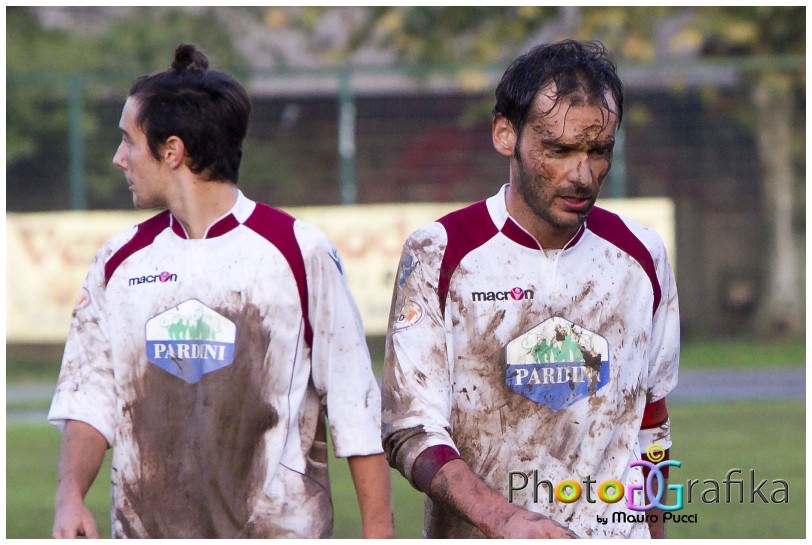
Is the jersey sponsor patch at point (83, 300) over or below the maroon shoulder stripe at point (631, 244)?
below

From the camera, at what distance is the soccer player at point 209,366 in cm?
428

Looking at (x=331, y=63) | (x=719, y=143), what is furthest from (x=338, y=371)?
(x=331, y=63)

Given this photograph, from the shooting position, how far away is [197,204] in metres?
4.39

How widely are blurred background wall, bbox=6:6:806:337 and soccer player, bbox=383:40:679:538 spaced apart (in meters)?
12.5

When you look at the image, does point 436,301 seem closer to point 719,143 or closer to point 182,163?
point 182,163

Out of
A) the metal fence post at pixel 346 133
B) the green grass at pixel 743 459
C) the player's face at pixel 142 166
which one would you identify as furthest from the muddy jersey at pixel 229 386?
the metal fence post at pixel 346 133

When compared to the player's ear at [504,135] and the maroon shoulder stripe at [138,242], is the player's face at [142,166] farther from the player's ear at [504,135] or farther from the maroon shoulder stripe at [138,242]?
the player's ear at [504,135]

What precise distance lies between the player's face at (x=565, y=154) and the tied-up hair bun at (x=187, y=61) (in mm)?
1042

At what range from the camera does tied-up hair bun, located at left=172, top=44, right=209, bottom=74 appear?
14.5 ft

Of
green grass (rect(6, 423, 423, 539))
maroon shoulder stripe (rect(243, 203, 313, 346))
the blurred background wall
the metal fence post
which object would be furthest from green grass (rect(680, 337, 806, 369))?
maroon shoulder stripe (rect(243, 203, 313, 346))

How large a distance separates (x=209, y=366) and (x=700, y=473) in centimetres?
593

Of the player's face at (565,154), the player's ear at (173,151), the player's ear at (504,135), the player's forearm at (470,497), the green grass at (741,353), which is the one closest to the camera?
the player's forearm at (470,497)

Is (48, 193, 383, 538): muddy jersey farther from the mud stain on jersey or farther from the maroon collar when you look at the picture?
the maroon collar

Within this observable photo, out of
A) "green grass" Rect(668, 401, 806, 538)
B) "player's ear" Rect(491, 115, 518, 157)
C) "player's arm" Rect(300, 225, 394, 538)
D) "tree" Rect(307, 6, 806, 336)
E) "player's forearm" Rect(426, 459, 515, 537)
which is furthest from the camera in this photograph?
"tree" Rect(307, 6, 806, 336)
